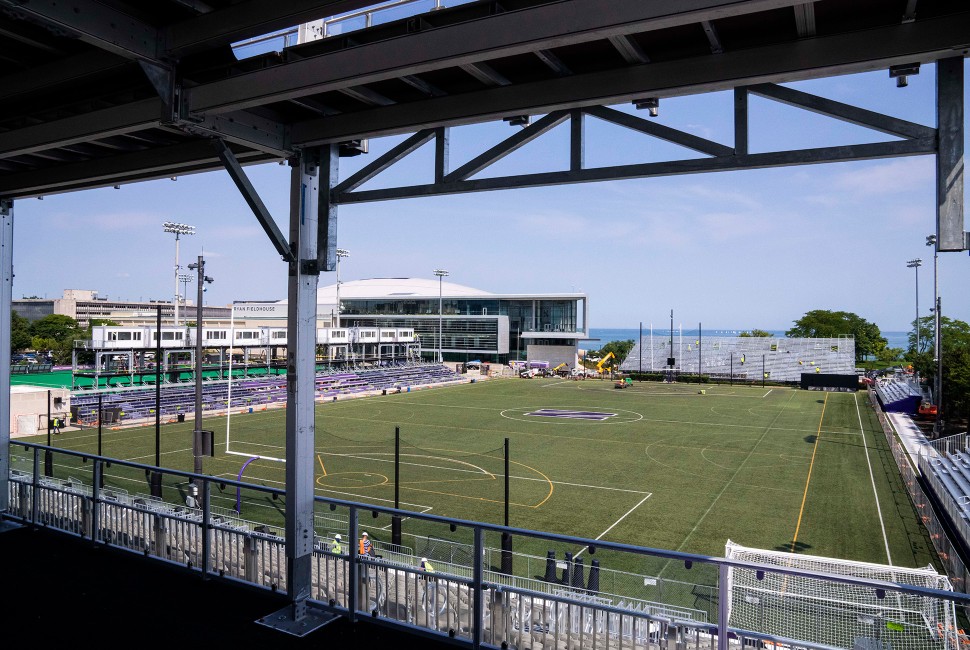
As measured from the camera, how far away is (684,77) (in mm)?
3939

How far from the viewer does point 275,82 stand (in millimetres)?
4301

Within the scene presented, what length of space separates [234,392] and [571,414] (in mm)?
22005

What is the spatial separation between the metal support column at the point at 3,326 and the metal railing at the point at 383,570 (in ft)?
0.46

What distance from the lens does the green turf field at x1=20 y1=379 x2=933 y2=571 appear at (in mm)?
16344

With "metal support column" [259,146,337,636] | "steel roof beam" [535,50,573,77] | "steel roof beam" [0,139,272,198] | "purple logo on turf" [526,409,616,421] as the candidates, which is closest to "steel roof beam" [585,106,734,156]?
"steel roof beam" [535,50,573,77]

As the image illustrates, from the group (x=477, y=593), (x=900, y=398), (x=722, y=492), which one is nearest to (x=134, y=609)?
(x=477, y=593)

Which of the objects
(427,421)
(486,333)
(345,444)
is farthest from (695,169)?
(486,333)

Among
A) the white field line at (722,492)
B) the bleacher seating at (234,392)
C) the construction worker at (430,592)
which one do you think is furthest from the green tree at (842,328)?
the construction worker at (430,592)

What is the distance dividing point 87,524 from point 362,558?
12.8ft

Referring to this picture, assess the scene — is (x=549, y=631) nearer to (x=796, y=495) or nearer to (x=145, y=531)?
(x=145, y=531)

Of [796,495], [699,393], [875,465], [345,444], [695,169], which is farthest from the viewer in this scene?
[699,393]

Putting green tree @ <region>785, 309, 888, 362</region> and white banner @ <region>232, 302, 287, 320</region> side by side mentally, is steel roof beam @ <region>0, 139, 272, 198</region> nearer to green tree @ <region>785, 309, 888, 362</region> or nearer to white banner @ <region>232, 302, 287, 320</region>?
white banner @ <region>232, 302, 287, 320</region>

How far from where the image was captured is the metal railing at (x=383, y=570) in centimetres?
432

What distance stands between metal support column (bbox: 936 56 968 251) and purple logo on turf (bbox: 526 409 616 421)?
33.4 m
